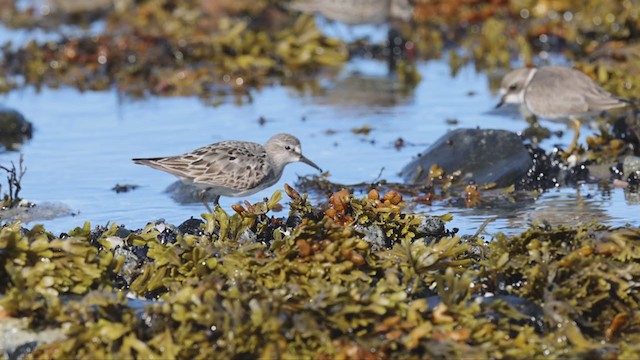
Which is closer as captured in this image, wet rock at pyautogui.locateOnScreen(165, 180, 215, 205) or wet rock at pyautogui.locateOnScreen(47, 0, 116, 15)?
wet rock at pyautogui.locateOnScreen(165, 180, 215, 205)

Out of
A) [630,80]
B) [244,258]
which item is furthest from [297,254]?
[630,80]

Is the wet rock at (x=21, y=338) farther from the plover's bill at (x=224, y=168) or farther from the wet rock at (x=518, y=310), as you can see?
the plover's bill at (x=224, y=168)

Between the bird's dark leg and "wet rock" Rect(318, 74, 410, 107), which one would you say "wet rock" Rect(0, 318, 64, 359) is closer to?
"wet rock" Rect(318, 74, 410, 107)

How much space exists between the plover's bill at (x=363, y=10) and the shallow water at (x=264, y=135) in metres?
1.42

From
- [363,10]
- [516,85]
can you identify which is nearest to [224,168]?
[516,85]

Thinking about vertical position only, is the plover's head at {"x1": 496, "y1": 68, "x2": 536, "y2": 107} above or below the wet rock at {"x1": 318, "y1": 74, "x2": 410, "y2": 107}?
above

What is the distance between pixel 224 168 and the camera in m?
7.56

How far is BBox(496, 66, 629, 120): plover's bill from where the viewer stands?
9.68 m

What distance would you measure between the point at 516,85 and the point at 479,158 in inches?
64.7

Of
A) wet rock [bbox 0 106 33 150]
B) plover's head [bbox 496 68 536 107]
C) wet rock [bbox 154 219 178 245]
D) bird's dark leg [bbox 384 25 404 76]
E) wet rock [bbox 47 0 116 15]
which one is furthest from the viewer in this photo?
wet rock [bbox 47 0 116 15]

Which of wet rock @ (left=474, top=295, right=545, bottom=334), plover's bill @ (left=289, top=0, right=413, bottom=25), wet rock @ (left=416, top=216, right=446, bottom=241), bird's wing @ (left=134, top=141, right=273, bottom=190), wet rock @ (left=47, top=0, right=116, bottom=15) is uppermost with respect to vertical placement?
wet rock @ (left=47, top=0, right=116, bottom=15)

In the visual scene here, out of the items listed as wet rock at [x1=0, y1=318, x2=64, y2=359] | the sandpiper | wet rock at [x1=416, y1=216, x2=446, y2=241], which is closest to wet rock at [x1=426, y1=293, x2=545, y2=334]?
wet rock at [x1=416, y1=216, x2=446, y2=241]

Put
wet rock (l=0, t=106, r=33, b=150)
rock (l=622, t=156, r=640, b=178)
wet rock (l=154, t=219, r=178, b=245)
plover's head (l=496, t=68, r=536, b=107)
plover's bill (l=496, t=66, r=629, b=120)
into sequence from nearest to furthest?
wet rock (l=154, t=219, r=178, b=245) < rock (l=622, t=156, r=640, b=178) < plover's bill (l=496, t=66, r=629, b=120) < plover's head (l=496, t=68, r=536, b=107) < wet rock (l=0, t=106, r=33, b=150)

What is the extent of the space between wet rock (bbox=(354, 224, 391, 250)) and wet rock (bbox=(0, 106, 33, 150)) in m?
5.56
